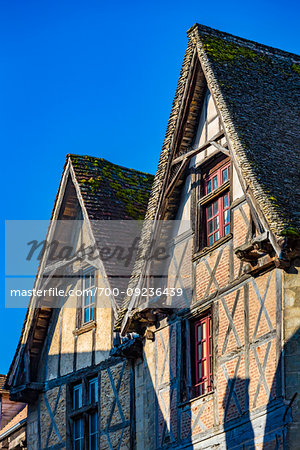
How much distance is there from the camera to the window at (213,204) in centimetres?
1669

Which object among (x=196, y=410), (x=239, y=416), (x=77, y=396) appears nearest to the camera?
(x=239, y=416)

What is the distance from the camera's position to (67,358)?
65.3 ft

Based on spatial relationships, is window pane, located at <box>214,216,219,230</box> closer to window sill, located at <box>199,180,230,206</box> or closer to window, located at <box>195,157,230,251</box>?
window, located at <box>195,157,230,251</box>

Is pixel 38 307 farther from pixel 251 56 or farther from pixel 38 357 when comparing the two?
pixel 251 56

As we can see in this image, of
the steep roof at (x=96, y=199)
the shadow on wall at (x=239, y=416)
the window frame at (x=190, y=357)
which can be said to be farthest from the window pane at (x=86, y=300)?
the window frame at (x=190, y=357)

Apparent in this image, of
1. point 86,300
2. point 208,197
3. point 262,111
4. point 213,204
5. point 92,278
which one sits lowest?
point 86,300

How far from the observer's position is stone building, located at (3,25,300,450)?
14477 mm

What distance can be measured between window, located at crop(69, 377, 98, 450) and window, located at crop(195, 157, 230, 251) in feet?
12.6

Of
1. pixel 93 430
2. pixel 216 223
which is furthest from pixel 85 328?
pixel 216 223

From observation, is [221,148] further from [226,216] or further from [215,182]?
[226,216]

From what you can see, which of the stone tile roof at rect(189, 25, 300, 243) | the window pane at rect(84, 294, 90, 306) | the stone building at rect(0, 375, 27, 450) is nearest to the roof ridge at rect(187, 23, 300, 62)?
the stone tile roof at rect(189, 25, 300, 243)

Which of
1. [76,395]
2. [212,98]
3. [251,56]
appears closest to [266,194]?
[212,98]

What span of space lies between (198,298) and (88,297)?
3894 millimetres

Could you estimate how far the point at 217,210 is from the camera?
1698 cm
